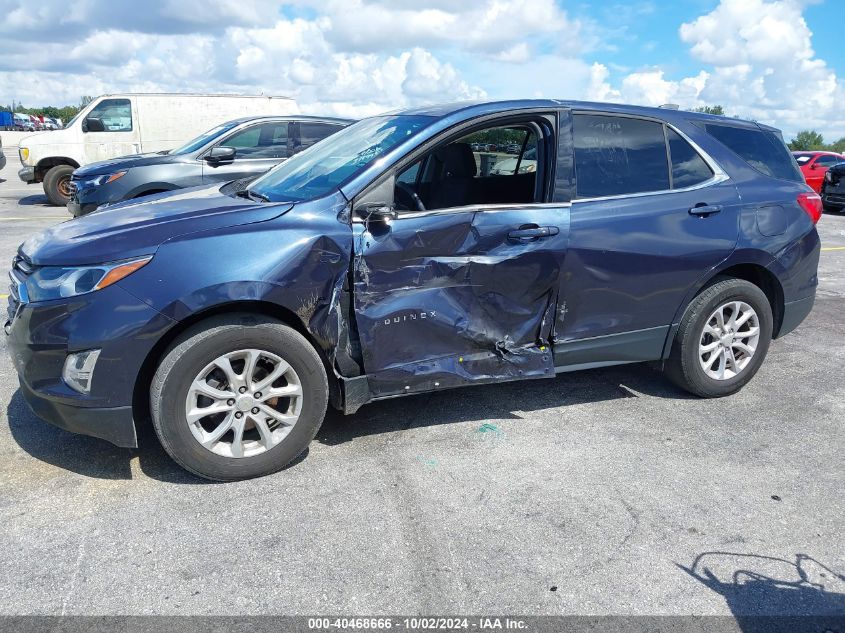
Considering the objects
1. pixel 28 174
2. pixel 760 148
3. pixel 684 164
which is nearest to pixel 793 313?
pixel 760 148

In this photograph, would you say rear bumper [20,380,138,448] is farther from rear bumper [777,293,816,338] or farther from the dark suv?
rear bumper [777,293,816,338]

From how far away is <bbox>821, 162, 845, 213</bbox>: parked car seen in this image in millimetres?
17672

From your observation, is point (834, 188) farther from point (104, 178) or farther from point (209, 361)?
point (209, 361)

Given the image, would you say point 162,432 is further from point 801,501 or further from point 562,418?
point 801,501

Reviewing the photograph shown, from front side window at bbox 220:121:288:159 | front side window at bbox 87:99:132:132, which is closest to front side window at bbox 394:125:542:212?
front side window at bbox 220:121:288:159

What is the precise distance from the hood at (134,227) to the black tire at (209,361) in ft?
1.48

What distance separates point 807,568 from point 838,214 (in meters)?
18.1

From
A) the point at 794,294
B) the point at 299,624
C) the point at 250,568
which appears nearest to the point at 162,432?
the point at 250,568

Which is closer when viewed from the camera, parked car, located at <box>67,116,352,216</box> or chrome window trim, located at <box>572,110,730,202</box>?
chrome window trim, located at <box>572,110,730,202</box>

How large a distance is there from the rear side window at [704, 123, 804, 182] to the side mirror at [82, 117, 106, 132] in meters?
12.6

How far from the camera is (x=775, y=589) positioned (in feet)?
9.19

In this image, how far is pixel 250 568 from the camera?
2.83m

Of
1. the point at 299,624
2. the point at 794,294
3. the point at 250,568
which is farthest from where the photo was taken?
the point at 794,294

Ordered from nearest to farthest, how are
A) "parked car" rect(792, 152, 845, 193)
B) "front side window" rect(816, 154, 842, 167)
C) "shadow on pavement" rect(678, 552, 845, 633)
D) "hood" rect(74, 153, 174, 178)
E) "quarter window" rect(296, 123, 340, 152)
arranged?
"shadow on pavement" rect(678, 552, 845, 633) → "hood" rect(74, 153, 174, 178) → "quarter window" rect(296, 123, 340, 152) → "parked car" rect(792, 152, 845, 193) → "front side window" rect(816, 154, 842, 167)
